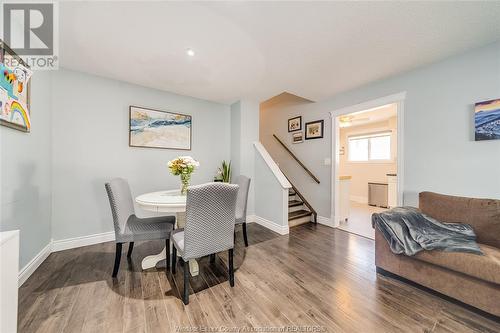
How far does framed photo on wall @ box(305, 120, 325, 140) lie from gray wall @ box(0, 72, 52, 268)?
3.95 meters

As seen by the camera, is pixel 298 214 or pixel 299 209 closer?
pixel 298 214

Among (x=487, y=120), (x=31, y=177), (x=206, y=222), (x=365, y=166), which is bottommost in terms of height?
(x=206, y=222)

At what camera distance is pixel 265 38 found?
5.87 ft

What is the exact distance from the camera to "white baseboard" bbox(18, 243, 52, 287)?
1609mm

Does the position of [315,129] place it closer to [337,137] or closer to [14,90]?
[337,137]

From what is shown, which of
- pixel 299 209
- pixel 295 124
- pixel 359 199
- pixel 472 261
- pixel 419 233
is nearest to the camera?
pixel 472 261

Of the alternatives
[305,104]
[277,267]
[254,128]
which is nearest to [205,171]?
[254,128]

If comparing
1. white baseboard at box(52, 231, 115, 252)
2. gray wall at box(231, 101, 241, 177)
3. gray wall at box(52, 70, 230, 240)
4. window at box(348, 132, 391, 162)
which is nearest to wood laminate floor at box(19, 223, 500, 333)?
white baseboard at box(52, 231, 115, 252)

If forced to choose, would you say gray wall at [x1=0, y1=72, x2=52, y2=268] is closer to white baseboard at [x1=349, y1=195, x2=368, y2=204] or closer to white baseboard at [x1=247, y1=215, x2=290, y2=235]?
white baseboard at [x1=247, y1=215, x2=290, y2=235]

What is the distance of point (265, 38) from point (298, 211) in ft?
9.94

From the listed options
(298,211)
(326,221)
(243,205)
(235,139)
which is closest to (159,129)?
(235,139)

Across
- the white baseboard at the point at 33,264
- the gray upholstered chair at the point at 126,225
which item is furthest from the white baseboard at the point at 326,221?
the white baseboard at the point at 33,264

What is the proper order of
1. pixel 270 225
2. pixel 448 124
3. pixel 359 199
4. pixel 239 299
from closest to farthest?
pixel 239 299 → pixel 448 124 → pixel 270 225 → pixel 359 199

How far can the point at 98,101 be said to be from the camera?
251 centimetres
